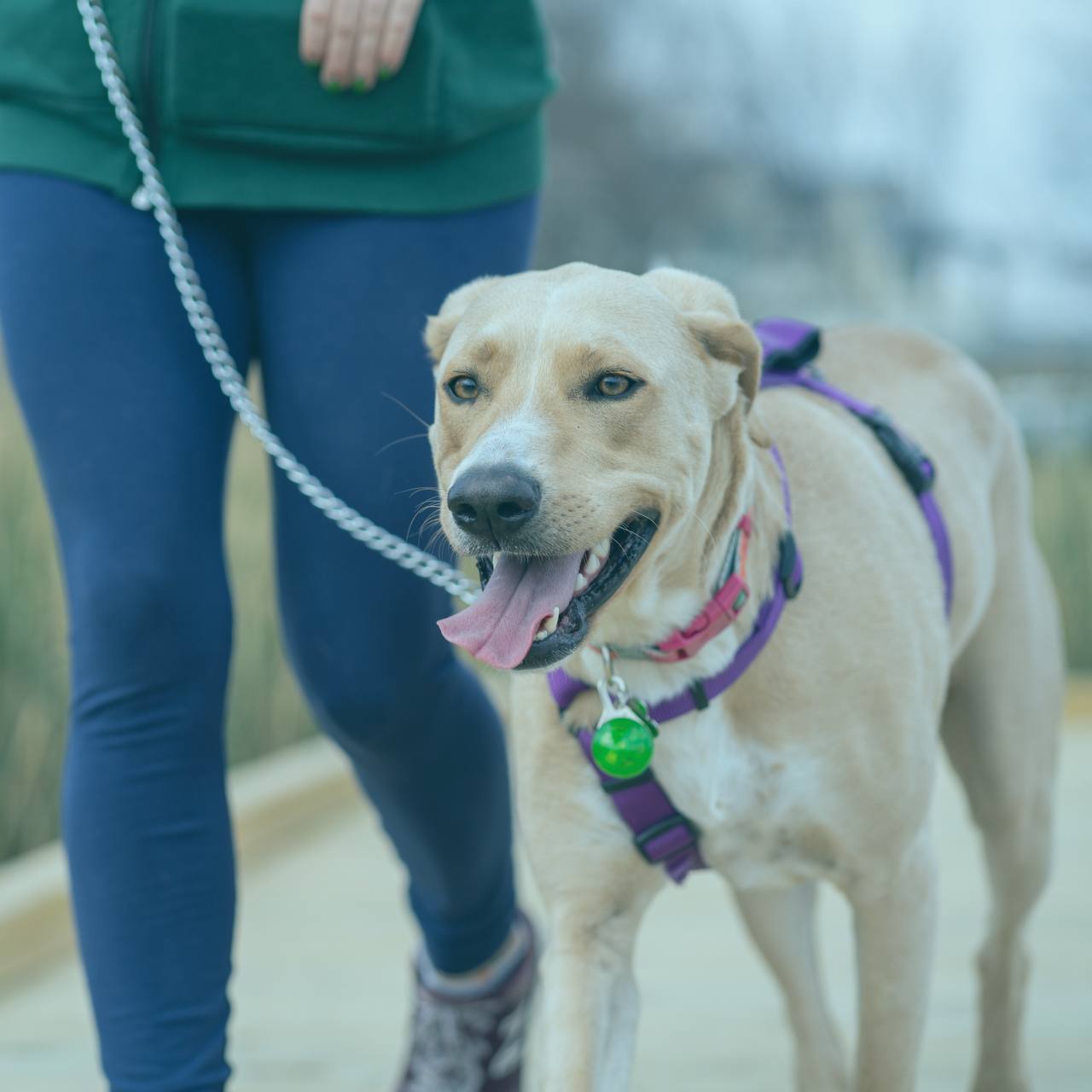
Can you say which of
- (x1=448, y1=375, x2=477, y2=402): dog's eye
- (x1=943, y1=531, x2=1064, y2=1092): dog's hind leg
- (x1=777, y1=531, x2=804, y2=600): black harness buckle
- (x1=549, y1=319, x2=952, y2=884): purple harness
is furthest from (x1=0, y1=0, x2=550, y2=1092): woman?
(x1=943, y1=531, x2=1064, y2=1092): dog's hind leg

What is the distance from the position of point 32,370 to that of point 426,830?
1008 mm

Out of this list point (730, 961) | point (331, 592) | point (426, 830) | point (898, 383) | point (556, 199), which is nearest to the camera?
point (331, 592)

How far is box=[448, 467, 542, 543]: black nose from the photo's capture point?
197cm

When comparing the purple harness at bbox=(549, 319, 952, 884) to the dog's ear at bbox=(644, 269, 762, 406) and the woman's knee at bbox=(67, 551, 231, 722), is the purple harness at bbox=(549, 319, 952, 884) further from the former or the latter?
the woman's knee at bbox=(67, 551, 231, 722)

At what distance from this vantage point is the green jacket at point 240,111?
239 centimetres

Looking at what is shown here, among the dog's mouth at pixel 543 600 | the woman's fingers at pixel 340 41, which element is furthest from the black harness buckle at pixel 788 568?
the woman's fingers at pixel 340 41

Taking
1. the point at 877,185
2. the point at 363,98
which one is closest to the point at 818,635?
the point at 363,98

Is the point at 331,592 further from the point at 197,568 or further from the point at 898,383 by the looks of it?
the point at 898,383

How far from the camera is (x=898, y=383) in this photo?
10.7 ft

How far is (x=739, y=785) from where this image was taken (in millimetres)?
2314

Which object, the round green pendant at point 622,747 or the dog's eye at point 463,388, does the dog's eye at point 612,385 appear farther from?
the round green pendant at point 622,747

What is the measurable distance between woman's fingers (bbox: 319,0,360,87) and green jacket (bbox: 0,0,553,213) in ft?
0.12

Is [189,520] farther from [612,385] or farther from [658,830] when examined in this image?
[658,830]

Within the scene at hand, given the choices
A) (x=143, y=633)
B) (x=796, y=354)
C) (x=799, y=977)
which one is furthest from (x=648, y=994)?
(x=143, y=633)
